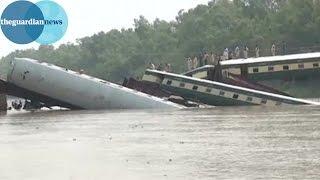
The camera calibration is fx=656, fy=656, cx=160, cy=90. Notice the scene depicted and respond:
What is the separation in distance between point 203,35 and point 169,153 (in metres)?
103

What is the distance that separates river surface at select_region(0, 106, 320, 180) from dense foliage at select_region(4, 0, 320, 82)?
54538 millimetres

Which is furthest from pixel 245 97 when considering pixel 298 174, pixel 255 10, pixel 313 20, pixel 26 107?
pixel 255 10

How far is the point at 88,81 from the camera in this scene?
38.5m

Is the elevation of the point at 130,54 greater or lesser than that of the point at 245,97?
greater

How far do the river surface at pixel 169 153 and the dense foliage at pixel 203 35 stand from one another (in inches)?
2147

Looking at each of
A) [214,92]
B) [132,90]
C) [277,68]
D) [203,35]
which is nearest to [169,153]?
[132,90]

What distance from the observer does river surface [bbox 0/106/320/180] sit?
33.1 ft

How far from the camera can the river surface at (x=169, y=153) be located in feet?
33.1

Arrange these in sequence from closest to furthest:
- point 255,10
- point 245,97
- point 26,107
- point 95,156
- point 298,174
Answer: point 298,174
point 95,156
point 245,97
point 26,107
point 255,10

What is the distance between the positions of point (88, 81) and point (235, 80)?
9.31 meters

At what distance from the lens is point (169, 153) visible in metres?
12.9

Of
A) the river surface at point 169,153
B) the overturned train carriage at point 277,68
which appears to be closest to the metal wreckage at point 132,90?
the overturned train carriage at point 277,68

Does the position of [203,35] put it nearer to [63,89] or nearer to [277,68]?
[277,68]

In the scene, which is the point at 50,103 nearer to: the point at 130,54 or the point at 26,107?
the point at 26,107
